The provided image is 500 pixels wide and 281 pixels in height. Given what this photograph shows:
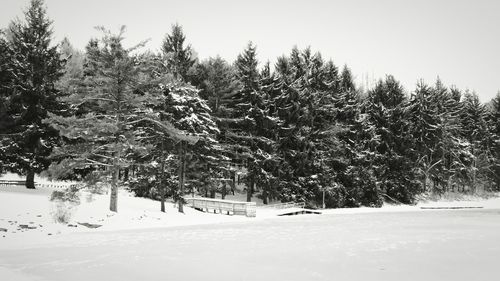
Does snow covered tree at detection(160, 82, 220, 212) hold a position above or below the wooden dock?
above

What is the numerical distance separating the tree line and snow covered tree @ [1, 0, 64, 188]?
79 mm

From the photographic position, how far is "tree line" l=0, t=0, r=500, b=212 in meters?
23.3

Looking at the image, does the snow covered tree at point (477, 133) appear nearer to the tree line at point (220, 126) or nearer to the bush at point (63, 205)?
the tree line at point (220, 126)

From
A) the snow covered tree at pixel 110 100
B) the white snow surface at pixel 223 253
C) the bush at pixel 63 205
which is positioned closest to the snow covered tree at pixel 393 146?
the white snow surface at pixel 223 253

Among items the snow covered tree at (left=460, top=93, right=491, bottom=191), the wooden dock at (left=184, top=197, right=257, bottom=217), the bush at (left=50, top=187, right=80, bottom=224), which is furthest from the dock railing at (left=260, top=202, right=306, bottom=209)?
the snow covered tree at (left=460, top=93, right=491, bottom=191)

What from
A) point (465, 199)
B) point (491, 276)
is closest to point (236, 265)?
point (491, 276)

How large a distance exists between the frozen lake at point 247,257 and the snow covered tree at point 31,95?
12604 millimetres

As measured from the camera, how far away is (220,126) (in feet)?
133

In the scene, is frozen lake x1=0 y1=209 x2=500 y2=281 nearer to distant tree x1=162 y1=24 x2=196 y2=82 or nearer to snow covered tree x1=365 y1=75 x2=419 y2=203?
distant tree x1=162 y1=24 x2=196 y2=82

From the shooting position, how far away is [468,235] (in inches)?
769

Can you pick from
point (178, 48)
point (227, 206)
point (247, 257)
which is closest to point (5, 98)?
point (178, 48)

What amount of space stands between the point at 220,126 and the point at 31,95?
728 inches

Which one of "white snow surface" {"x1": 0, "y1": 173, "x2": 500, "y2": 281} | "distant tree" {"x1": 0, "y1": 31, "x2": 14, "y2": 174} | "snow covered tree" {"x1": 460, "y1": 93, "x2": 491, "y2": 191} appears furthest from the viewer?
"snow covered tree" {"x1": 460, "y1": 93, "x2": 491, "y2": 191}

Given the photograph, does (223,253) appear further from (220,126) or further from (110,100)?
(220,126)
